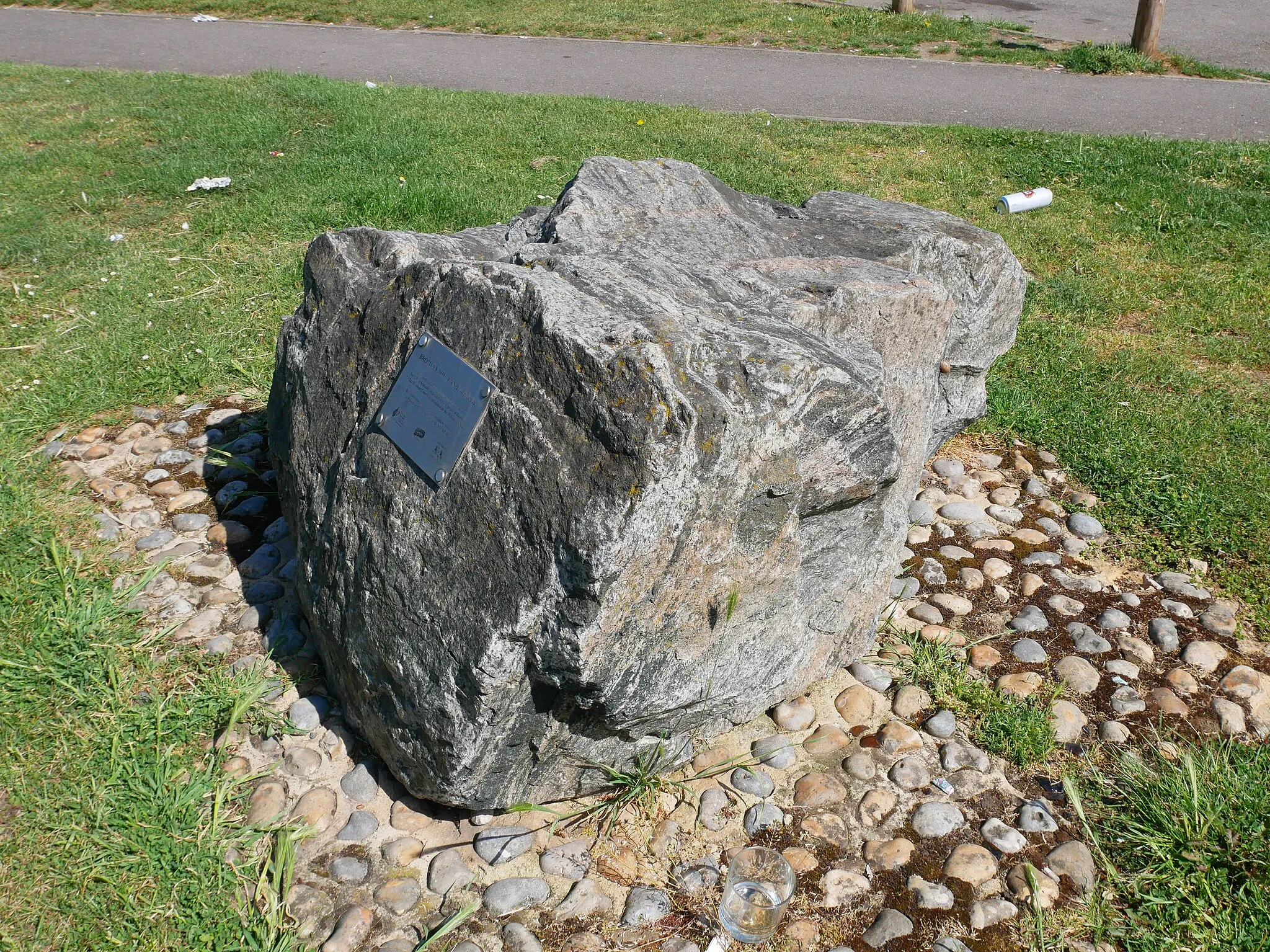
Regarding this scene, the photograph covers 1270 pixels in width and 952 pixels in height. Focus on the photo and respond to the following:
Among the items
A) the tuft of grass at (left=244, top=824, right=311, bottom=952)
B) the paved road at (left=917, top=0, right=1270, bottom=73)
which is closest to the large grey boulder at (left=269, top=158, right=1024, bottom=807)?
the tuft of grass at (left=244, top=824, right=311, bottom=952)

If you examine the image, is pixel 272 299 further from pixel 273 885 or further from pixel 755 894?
pixel 755 894

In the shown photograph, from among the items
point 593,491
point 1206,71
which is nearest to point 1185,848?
point 593,491

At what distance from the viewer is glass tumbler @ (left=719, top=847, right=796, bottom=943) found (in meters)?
2.59

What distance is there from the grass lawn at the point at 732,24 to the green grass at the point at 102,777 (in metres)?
10.4

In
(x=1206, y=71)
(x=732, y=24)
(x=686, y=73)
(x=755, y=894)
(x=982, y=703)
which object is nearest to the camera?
(x=755, y=894)

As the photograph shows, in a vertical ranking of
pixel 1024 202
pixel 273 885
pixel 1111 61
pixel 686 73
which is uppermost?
pixel 1111 61

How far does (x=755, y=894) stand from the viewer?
263 cm

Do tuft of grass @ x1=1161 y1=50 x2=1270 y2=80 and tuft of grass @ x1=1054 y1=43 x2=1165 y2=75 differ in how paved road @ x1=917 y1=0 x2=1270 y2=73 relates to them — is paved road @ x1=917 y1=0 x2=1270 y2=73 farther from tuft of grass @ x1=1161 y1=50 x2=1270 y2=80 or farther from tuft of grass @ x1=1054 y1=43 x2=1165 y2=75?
tuft of grass @ x1=1054 y1=43 x2=1165 y2=75

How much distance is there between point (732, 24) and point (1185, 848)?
11.8m

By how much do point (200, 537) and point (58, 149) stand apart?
5.44 m

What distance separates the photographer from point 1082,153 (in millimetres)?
7879

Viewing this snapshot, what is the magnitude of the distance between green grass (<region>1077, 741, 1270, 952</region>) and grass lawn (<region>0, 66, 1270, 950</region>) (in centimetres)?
47

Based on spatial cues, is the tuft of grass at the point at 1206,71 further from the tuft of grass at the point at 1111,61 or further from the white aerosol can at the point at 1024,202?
the white aerosol can at the point at 1024,202

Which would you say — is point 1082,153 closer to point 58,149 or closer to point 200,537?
point 200,537
